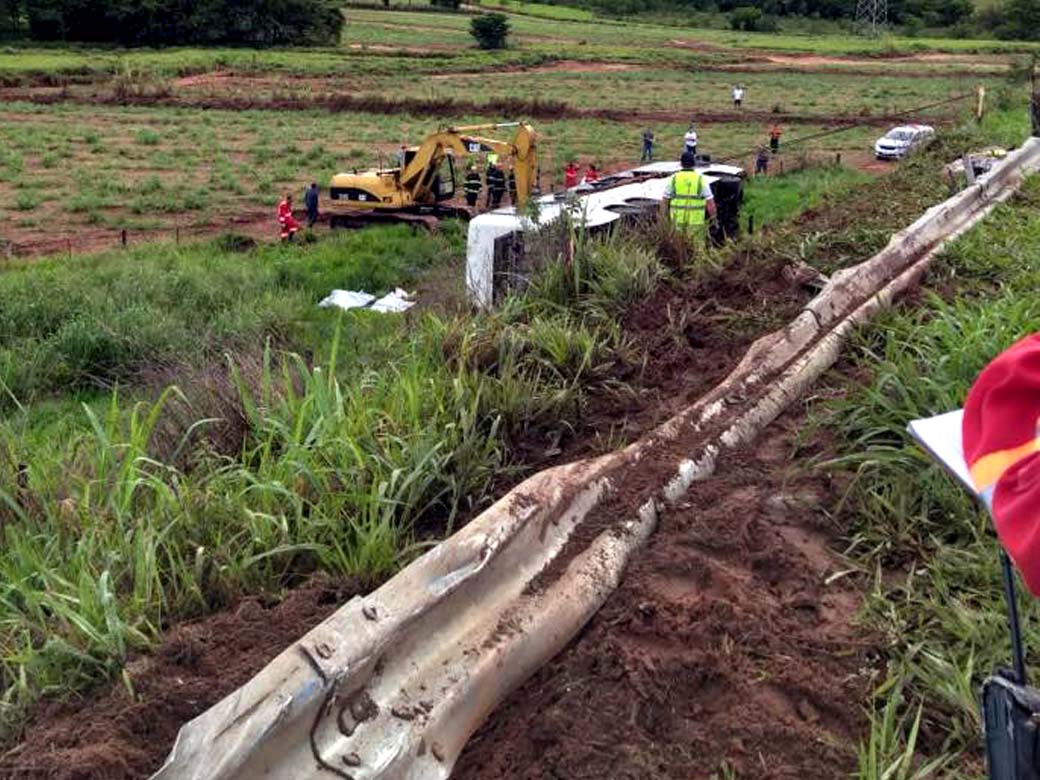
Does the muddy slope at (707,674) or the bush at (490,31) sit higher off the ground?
the muddy slope at (707,674)

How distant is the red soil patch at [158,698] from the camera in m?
2.60

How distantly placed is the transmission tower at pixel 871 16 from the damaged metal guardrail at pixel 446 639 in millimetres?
102975

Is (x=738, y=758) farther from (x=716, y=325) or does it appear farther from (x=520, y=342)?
(x=716, y=325)

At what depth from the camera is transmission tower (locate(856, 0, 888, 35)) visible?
98.6m

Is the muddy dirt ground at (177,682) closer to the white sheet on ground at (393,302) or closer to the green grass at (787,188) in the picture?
the white sheet on ground at (393,302)

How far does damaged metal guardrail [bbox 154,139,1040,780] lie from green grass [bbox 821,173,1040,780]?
635 mm

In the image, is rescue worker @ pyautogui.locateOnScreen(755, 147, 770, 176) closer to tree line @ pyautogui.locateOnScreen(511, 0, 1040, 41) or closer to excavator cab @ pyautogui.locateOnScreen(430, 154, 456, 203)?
excavator cab @ pyautogui.locateOnScreen(430, 154, 456, 203)

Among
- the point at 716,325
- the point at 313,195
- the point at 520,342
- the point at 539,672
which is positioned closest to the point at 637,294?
the point at 716,325

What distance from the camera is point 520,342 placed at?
526cm

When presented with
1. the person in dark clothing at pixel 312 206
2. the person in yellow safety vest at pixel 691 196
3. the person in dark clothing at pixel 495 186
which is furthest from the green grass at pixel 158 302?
the person in yellow safety vest at pixel 691 196

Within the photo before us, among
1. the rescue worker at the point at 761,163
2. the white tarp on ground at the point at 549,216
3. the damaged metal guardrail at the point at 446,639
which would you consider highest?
the damaged metal guardrail at the point at 446,639

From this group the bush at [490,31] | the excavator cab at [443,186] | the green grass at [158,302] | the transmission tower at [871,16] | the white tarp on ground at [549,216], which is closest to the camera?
the white tarp on ground at [549,216]

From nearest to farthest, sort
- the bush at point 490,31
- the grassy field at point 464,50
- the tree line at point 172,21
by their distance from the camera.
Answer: the grassy field at point 464,50 → the tree line at point 172,21 → the bush at point 490,31

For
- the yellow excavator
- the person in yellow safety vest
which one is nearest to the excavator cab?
the yellow excavator
